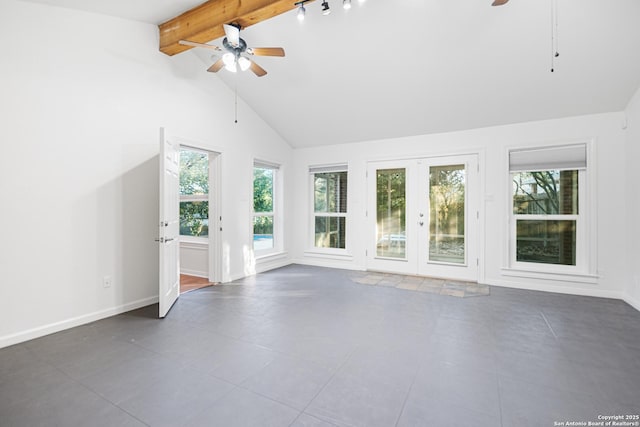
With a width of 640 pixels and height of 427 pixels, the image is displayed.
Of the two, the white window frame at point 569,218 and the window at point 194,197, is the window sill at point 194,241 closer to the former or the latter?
the window at point 194,197

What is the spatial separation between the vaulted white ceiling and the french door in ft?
2.42

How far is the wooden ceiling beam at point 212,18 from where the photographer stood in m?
2.80

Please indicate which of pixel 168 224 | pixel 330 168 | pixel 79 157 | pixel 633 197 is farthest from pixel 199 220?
pixel 633 197

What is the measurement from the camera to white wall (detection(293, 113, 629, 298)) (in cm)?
374

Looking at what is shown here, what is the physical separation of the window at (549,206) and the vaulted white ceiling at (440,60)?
0.62 meters

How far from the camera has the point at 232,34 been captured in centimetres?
293

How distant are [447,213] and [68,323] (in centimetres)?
514

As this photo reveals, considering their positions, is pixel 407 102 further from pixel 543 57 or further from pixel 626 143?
pixel 626 143

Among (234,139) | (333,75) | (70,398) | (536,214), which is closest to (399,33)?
(333,75)

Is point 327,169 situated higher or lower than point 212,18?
lower

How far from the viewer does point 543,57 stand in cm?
321

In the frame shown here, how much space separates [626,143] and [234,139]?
5.45 m

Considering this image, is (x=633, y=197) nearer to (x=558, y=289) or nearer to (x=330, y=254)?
(x=558, y=289)

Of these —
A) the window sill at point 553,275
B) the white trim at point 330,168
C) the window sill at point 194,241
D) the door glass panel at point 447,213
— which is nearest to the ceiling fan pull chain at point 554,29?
the door glass panel at point 447,213
